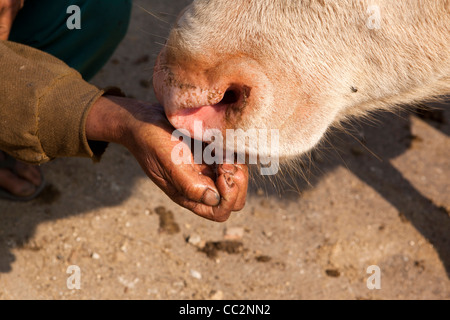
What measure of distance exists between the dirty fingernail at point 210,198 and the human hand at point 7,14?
1073mm

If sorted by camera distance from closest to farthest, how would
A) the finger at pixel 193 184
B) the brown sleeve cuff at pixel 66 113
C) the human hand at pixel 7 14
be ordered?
the finger at pixel 193 184, the brown sleeve cuff at pixel 66 113, the human hand at pixel 7 14

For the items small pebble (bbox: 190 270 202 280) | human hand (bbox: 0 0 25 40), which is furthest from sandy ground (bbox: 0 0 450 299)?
human hand (bbox: 0 0 25 40)

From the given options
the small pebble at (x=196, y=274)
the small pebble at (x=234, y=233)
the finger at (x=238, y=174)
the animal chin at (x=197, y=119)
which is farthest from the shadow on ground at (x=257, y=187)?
the animal chin at (x=197, y=119)

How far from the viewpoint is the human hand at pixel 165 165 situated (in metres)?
1.39

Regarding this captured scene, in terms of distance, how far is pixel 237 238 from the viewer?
2.46m

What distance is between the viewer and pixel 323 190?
2762mm

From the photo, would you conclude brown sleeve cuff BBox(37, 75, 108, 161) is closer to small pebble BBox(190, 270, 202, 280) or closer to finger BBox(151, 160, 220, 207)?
finger BBox(151, 160, 220, 207)

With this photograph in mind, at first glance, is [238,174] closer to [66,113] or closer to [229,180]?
[229,180]

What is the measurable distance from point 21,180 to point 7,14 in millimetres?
857

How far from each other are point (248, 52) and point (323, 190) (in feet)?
5.16

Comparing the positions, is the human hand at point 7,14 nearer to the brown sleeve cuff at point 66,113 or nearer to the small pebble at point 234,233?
the brown sleeve cuff at point 66,113

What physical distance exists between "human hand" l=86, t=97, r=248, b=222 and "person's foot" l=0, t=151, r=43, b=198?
102 cm

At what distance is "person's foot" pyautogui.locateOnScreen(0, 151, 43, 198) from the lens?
7.83ft
